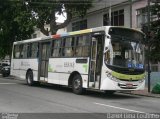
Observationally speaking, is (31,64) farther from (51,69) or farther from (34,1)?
(34,1)

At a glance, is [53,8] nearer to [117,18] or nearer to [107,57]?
[117,18]

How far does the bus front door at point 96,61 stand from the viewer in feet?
58.8

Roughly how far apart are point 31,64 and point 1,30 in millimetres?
17522

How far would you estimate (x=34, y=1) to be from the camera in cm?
3400

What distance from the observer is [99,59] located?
17953 millimetres

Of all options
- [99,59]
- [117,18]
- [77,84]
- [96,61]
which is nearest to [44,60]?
[77,84]

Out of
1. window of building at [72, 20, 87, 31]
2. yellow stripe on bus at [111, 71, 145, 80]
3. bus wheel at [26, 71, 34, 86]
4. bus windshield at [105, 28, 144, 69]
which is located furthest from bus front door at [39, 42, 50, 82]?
window of building at [72, 20, 87, 31]

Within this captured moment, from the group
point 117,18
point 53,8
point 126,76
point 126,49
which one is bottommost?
point 126,76

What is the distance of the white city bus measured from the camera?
1755 cm

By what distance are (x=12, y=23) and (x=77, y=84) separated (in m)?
21.9

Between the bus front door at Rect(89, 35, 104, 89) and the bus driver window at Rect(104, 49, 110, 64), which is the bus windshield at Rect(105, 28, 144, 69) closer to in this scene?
the bus driver window at Rect(104, 49, 110, 64)

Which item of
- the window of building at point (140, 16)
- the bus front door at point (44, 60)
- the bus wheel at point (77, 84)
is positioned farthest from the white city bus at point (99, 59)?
the window of building at point (140, 16)

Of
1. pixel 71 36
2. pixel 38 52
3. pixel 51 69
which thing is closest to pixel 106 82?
pixel 71 36

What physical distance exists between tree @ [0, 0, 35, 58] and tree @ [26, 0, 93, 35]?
706 millimetres
